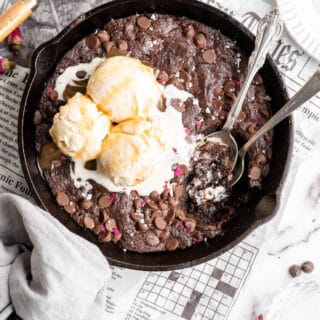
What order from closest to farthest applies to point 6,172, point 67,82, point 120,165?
point 120,165 < point 67,82 < point 6,172

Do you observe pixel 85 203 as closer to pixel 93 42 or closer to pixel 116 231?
pixel 116 231

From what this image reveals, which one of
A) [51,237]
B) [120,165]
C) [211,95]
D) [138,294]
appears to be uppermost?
[211,95]

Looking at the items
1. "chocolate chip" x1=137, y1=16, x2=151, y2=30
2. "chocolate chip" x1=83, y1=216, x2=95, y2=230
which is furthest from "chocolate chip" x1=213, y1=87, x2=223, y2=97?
"chocolate chip" x1=83, y1=216, x2=95, y2=230

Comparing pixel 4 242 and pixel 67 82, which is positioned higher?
pixel 67 82

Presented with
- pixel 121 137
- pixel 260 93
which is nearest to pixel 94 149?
pixel 121 137

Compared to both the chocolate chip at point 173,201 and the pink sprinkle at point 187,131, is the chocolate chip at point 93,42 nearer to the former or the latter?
the pink sprinkle at point 187,131

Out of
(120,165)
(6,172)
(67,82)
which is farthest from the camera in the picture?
(6,172)

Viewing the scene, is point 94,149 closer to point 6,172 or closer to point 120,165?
point 120,165

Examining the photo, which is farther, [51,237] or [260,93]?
[260,93]
